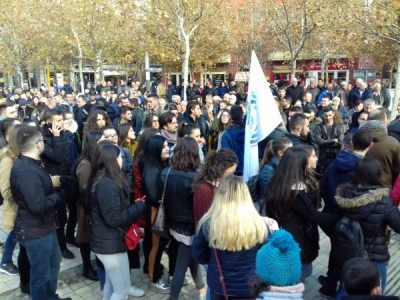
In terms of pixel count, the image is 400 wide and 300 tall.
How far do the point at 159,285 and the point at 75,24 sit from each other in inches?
864

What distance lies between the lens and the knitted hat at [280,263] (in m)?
2.18

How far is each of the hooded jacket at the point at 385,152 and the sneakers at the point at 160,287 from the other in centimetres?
287

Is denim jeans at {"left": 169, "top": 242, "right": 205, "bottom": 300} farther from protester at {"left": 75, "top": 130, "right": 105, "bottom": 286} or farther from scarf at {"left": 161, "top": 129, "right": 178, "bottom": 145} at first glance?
scarf at {"left": 161, "top": 129, "right": 178, "bottom": 145}

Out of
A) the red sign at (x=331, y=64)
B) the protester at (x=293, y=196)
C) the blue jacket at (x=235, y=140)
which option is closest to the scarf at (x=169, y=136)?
the blue jacket at (x=235, y=140)

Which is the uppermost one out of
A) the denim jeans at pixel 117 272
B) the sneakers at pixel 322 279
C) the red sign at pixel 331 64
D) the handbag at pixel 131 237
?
the red sign at pixel 331 64

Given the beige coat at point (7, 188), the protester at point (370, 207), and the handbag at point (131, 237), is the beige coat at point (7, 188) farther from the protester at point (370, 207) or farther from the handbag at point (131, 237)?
the protester at point (370, 207)

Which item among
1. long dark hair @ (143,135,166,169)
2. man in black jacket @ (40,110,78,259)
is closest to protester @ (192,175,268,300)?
long dark hair @ (143,135,166,169)

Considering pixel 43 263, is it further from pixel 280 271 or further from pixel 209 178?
pixel 280 271

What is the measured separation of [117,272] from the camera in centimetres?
357

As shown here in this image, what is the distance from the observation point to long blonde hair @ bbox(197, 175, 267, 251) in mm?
2762

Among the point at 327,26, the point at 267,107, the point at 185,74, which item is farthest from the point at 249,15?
the point at 267,107

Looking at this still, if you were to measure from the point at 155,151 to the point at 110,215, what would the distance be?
111cm

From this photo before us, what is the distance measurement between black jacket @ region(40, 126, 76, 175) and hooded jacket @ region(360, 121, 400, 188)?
12.5 feet

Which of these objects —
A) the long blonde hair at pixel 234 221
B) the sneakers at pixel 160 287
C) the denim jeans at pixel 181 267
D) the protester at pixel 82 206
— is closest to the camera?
the long blonde hair at pixel 234 221
